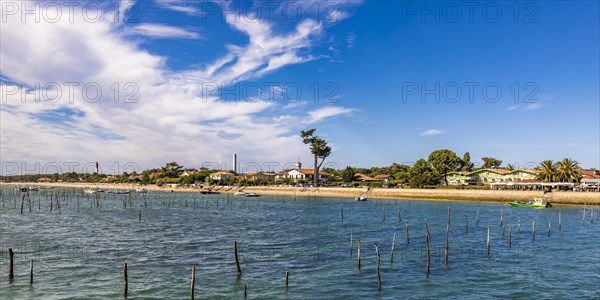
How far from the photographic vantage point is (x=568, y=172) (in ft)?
322

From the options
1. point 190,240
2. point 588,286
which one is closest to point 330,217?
point 190,240

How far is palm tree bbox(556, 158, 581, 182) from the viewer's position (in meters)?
97.7

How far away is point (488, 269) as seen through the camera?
30.5m

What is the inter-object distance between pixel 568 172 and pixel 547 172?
440 centimetres

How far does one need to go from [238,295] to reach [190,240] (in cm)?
2125

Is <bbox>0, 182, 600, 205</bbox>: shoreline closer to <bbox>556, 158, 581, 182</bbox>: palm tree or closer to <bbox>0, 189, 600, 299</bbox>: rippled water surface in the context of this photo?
<bbox>556, 158, 581, 182</bbox>: palm tree

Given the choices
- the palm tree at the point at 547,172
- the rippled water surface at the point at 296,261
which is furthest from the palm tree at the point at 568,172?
the rippled water surface at the point at 296,261

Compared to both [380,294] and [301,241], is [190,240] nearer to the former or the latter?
[301,241]

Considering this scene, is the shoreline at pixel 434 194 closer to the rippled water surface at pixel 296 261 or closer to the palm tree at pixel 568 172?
the palm tree at pixel 568 172

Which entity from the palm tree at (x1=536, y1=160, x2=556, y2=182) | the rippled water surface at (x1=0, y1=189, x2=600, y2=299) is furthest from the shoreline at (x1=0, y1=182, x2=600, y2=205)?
the rippled water surface at (x1=0, y1=189, x2=600, y2=299)

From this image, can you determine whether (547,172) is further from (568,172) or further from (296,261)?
(296,261)

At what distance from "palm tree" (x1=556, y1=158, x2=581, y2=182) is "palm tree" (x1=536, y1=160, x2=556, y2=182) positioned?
1.05m

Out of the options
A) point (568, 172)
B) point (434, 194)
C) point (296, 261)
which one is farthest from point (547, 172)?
point (296, 261)

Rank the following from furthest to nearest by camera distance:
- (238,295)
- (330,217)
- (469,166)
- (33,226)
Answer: (469,166)
(330,217)
(33,226)
(238,295)
